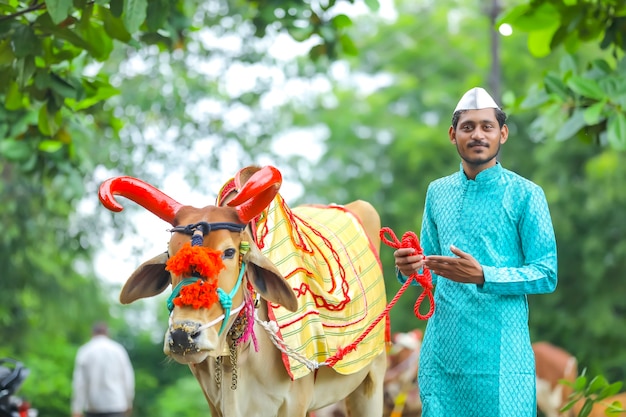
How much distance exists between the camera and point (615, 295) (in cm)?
1703

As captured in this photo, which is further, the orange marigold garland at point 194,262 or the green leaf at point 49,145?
the green leaf at point 49,145

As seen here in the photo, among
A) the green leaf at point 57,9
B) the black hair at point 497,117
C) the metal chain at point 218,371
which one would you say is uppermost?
the green leaf at point 57,9

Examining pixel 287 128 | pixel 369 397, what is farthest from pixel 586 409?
pixel 287 128

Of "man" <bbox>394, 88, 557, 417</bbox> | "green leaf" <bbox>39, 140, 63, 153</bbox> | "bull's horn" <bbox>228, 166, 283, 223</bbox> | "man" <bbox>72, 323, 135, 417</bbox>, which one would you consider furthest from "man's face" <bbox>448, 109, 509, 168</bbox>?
"man" <bbox>72, 323, 135, 417</bbox>

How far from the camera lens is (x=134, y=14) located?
17.0 feet

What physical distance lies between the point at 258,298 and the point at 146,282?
1.80ft

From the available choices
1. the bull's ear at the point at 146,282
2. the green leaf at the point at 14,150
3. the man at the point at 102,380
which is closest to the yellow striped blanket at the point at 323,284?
the bull's ear at the point at 146,282

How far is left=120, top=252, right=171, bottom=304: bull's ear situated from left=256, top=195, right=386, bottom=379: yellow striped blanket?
561mm

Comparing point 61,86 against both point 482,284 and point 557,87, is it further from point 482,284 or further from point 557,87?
point 557,87

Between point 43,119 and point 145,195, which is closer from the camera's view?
point 145,195

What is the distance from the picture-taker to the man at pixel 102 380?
39.3 ft

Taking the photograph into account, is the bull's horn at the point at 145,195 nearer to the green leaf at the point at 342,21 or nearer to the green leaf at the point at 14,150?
the green leaf at the point at 342,21

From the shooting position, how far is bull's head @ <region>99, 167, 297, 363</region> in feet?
13.4

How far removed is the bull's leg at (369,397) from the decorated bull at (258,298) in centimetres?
14
